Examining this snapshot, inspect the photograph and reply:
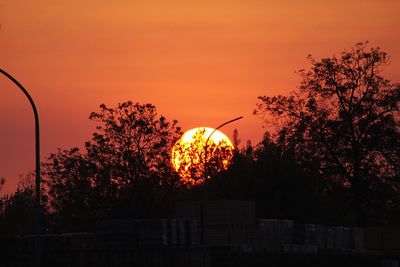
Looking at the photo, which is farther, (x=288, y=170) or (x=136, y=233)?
(x=288, y=170)

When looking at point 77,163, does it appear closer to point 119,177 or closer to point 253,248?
point 119,177

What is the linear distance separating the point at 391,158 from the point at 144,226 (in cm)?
3296

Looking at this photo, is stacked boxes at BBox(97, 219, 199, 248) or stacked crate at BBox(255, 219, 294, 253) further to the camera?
stacked crate at BBox(255, 219, 294, 253)

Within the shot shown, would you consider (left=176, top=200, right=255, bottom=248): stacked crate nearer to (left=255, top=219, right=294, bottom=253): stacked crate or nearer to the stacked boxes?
(left=255, top=219, right=294, bottom=253): stacked crate

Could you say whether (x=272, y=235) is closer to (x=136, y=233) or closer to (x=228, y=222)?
(x=228, y=222)

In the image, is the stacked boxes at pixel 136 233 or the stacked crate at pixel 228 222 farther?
the stacked crate at pixel 228 222

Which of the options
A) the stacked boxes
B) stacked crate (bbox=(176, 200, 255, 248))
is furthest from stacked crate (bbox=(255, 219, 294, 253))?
the stacked boxes

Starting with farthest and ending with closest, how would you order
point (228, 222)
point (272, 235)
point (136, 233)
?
1. point (272, 235)
2. point (228, 222)
3. point (136, 233)

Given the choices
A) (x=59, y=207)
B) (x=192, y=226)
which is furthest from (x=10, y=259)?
(x=59, y=207)

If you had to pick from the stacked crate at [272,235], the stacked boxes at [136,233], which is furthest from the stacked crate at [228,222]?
the stacked boxes at [136,233]

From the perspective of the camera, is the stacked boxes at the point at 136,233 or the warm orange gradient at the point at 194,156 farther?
the warm orange gradient at the point at 194,156

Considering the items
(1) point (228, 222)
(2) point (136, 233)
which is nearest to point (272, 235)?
(1) point (228, 222)

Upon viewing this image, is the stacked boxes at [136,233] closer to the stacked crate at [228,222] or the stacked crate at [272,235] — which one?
the stacked crate at [228,222]

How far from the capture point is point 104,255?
1390 inches
